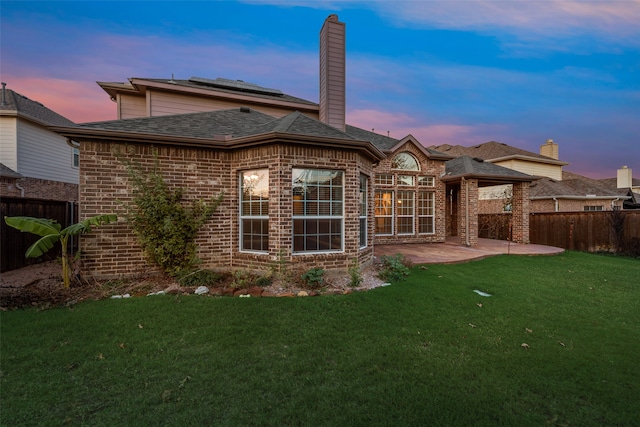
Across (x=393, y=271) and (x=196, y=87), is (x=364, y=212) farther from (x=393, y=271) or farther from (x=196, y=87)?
(x=196, y=87)

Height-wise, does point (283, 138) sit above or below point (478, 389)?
above

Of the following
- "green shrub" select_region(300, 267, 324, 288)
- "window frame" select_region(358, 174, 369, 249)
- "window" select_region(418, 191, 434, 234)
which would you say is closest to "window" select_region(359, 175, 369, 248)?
"window frame" select_region(358, 174, 369, 249)

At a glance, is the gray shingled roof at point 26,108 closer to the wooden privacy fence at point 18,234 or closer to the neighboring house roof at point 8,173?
the neighboring house roof at point 8,173

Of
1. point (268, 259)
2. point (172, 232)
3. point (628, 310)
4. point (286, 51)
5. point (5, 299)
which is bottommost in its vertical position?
point (628, 310)

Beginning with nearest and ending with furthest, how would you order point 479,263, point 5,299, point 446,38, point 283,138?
1. point 5,299
2. point 283,138
3. point 479,263
4. point 446,38

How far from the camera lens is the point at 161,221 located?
6.57 meters

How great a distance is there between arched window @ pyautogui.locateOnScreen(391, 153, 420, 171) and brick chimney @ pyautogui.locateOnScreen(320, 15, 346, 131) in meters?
4.53

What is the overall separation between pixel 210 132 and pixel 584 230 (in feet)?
57.6

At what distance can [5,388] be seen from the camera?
9.38ft

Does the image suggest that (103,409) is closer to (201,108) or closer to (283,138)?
(283,138)

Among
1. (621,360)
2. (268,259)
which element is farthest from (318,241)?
(621,360)

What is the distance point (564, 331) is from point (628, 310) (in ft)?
7.92

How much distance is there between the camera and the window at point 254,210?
7070mm

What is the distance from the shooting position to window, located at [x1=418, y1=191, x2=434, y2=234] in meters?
13.9
